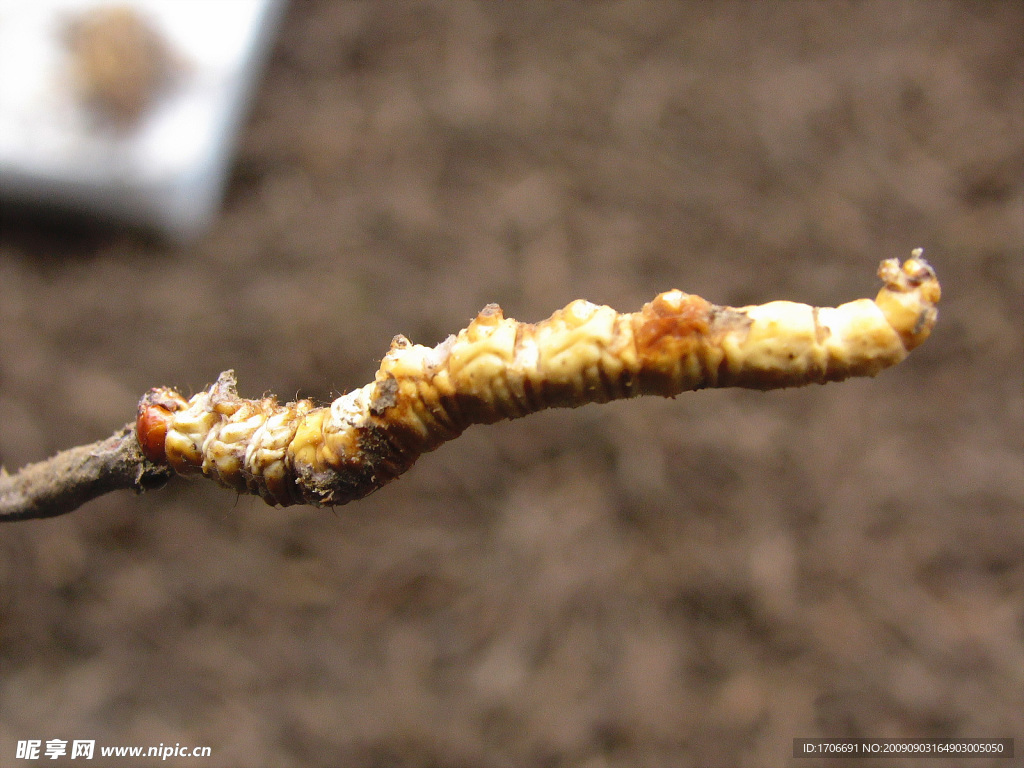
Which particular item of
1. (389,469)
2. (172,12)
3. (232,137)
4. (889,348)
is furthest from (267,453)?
(172,12)

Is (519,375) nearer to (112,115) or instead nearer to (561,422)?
(561,422)

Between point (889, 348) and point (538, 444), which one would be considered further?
point (538, 444)

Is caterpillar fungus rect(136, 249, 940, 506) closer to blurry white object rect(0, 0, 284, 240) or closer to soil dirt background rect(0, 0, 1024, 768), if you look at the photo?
soil dirt background rect(0, 0, 1024, 768)

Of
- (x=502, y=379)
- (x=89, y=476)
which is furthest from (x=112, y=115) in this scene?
(x=502, y=379)

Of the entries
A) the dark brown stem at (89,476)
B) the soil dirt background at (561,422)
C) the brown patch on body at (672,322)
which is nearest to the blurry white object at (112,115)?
the soil dirt background at (561,422)

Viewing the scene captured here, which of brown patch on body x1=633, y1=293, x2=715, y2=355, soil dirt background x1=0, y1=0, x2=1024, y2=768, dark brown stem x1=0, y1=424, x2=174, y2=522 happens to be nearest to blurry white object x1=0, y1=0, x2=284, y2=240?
soil dirt background x1=0, y1=0, x2=1024, y2=768

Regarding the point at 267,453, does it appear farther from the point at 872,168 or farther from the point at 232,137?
the point at 872,168

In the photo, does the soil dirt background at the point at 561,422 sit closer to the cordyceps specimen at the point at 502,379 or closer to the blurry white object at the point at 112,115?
the blurry white object at the point at 112,115
